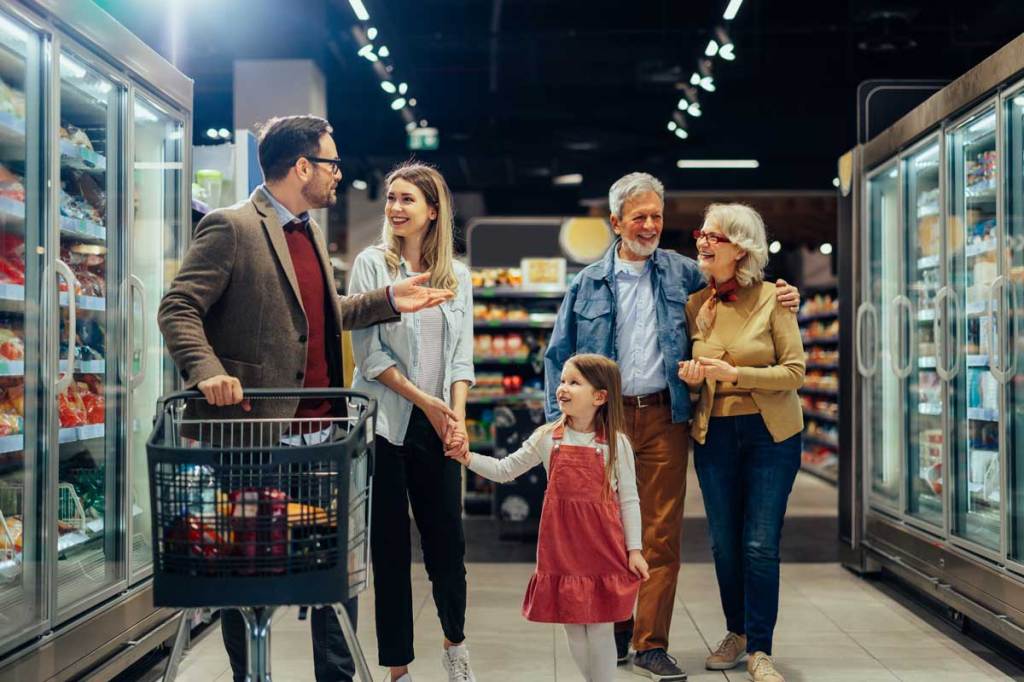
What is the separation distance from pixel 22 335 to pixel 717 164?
40.0 feet

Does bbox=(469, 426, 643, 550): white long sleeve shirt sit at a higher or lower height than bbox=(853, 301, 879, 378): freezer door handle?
lower

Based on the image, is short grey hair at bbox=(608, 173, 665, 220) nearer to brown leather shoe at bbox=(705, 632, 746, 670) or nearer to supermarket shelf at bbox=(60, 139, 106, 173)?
brown leather shoe at bbox=(705, 632, 746, 670)

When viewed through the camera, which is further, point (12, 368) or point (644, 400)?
point (644, 400)

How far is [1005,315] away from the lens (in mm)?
4176

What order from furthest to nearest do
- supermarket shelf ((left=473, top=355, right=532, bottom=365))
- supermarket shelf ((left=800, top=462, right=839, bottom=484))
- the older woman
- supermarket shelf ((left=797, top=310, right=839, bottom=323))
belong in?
supermarket shelf ((left=797, top=310, right=839, bottom=323)) → supermarket shelf ((left=800, top=462, right=839, bottom=484)) → supermarket shelf ((left=473, top=355, right=532, bottom=365)) → the older woman

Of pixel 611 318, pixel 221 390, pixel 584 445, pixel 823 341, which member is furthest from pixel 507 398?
pixel 823 341

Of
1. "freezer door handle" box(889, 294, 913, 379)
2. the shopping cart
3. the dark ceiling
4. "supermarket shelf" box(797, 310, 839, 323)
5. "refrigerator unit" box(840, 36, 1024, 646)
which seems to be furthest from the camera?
"supermarket shelf" box(797, 310, 839, 323)

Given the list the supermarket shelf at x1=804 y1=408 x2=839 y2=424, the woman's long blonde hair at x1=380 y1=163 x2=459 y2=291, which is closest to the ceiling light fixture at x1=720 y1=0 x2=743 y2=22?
the woman's long blonde hair at x1=380 y1=163 x2=459 y2=291

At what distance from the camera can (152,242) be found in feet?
14.8

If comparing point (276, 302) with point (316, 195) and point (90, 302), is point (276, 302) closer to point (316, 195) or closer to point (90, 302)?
point (316, 195)

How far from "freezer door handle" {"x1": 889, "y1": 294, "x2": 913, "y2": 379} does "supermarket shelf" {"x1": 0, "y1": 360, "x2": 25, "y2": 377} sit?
3.96m

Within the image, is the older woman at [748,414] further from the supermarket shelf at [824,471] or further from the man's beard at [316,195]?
the supermarket shelf at [824,471]

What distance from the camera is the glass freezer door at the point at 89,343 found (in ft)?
12.2

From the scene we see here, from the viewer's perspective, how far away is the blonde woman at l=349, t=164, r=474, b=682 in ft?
11.0
